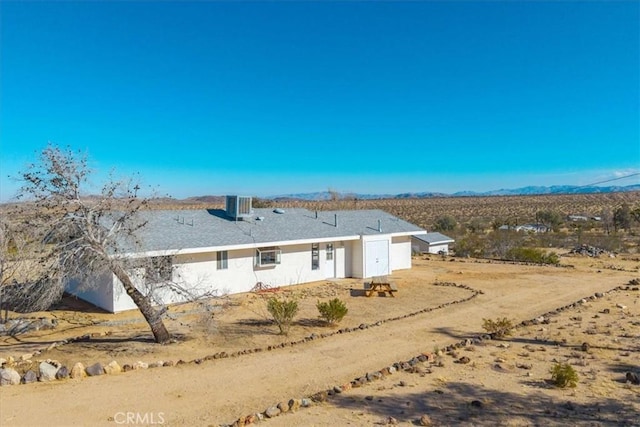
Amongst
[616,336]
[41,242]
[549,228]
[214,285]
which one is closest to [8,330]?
[41,242]

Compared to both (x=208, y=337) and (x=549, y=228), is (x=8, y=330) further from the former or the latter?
(x=549, y=228)

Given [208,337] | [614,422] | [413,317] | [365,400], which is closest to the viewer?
[614,422]

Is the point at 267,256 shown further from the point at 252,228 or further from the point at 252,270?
the point at 252,228

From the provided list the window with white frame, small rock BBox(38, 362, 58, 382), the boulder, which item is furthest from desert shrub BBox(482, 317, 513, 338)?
the boulder

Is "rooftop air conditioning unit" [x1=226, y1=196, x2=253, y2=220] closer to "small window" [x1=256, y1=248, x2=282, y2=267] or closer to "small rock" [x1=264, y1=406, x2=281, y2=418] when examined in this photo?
"small window" [x1=256, y1=248, x2=282, y2=267]

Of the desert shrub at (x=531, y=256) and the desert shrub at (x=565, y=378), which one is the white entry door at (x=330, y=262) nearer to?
the desert shrub at (x=531, y=256)

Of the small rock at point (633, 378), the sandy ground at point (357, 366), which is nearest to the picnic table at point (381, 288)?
the sandy ground at point (357, 366)

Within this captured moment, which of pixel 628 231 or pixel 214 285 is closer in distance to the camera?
pixel 214 285
